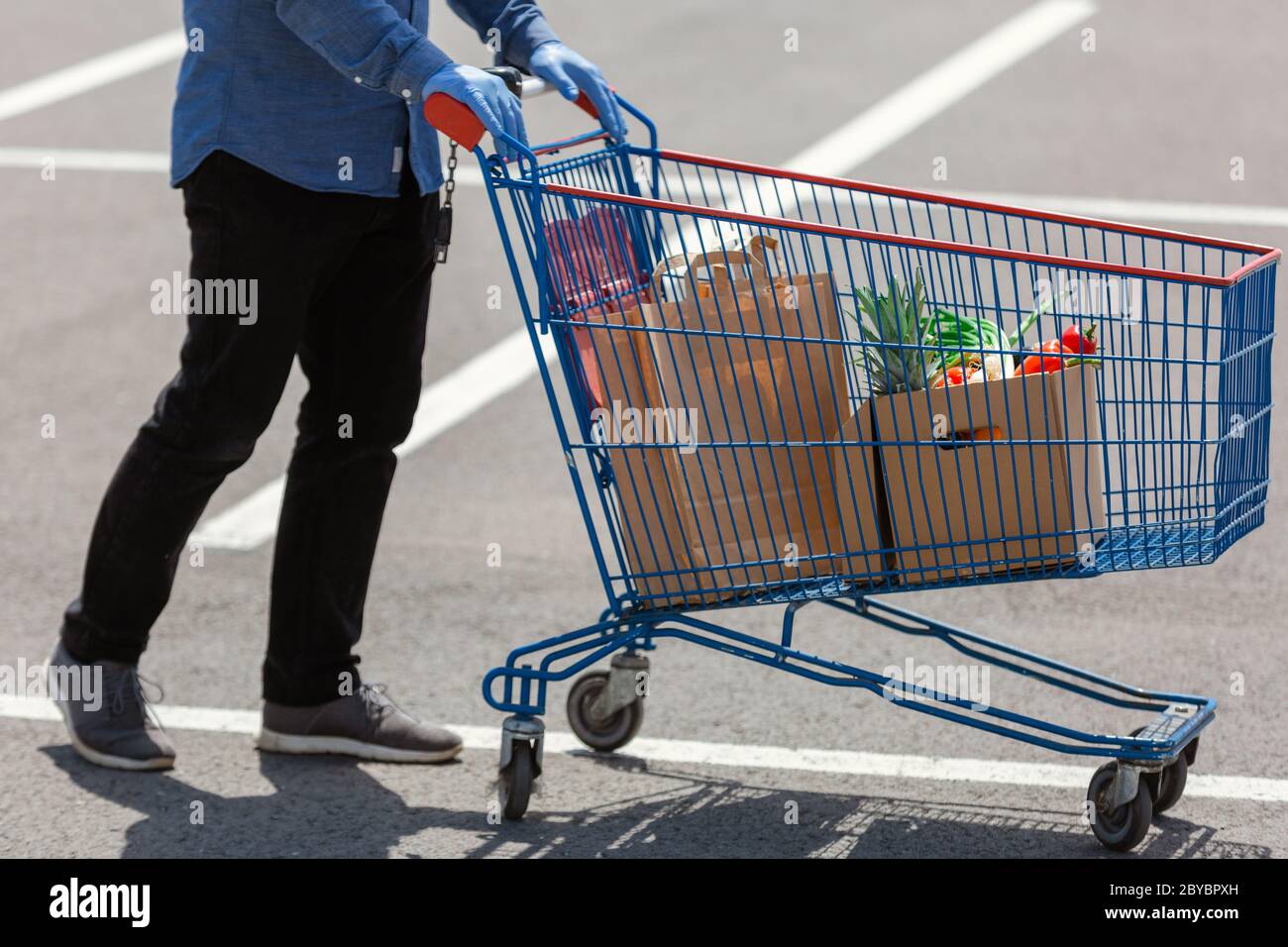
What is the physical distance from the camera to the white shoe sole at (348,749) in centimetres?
450

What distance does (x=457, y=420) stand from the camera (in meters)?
7.07

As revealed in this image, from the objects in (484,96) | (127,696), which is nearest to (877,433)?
(484,96)

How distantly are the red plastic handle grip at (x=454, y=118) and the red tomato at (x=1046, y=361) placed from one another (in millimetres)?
1319

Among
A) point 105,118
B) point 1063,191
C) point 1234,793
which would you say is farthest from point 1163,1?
point 1234,793

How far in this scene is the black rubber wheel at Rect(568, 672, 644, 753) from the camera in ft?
14.9

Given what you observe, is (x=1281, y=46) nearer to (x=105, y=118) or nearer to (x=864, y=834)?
(x=105, y=118)

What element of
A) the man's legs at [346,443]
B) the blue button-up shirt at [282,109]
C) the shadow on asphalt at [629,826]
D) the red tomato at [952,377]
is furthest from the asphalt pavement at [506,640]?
the blue button-up shirt at [282,109]

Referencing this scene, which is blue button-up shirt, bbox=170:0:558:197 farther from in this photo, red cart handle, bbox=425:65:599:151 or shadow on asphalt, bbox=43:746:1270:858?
shadow on asphalt, bbox=43:746:1270:858

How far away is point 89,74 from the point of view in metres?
12.4

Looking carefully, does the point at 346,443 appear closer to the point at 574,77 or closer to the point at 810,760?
the point at 574,77

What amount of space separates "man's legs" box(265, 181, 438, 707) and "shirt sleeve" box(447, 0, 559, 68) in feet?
1.38

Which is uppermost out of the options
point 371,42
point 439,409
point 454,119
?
point 371,42

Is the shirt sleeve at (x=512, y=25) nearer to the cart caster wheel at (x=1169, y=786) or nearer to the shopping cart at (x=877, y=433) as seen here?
the shopping cart at (x=877, y=433)

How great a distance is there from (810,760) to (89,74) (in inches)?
387
